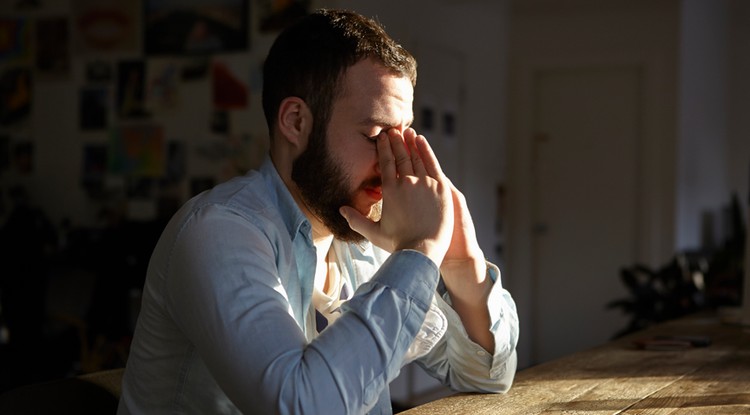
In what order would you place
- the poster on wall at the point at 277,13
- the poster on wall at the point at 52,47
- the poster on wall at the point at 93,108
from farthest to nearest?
the poster on wall at the point at 52,47
the poster on wall at the point at 93,108
the poster on wall at the point at 277,13

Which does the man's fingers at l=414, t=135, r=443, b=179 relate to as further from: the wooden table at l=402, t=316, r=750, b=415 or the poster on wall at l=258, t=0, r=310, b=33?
the poster on wall at l=258, t=0, r=310, b=33

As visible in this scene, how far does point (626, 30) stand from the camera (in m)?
6.45

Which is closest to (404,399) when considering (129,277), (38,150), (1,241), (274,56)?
(129,277)

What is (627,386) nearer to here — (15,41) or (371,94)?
(371,94)

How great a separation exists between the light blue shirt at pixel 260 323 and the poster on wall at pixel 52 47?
4082 millimetres

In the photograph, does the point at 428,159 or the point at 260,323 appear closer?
the point at 260,323

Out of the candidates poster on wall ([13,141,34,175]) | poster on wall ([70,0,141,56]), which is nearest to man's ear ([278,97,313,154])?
poster on wall ([70,0,141,56])

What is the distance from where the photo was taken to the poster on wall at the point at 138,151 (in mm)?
4770

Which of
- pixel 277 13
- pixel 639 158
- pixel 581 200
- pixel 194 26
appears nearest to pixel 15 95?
pixel 194 26

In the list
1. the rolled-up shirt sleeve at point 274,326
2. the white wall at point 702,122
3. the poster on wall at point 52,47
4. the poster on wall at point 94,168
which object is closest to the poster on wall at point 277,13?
the poster on wall at point 94,168

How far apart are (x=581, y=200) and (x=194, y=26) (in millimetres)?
3403

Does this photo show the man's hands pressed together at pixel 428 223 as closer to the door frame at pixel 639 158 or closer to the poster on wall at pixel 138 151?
the poster on wall at pixel 138 151

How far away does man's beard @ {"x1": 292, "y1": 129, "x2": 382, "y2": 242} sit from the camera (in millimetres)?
1366

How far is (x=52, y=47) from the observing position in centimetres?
511
